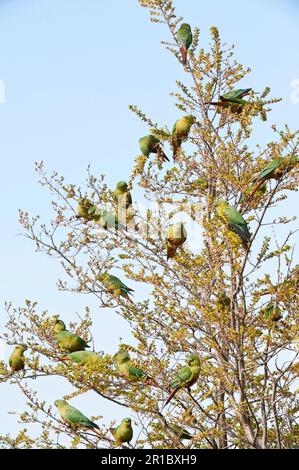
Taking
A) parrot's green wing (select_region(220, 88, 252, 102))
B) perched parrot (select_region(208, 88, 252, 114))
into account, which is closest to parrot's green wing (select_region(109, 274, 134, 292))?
perched parrot (select_region(208, 88, 252, 114))

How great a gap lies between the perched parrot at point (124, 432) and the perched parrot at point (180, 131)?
9.08 ft

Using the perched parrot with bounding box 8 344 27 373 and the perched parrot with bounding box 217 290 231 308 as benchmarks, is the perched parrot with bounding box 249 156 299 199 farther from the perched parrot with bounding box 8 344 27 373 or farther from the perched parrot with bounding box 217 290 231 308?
the perched parrot with bounding box 8 344 27 373

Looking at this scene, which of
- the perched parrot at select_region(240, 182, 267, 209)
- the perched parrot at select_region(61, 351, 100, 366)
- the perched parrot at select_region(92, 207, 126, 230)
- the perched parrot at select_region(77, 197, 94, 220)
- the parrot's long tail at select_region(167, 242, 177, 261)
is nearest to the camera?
the perched parrot at select_region(61, 351, 100, 366)

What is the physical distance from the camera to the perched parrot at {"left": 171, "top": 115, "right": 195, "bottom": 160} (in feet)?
20.3

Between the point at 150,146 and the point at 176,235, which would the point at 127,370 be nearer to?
the point at 176,235

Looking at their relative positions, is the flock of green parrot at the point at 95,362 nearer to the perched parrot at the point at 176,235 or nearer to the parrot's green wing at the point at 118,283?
the parrot's green wing at the point at 118,283

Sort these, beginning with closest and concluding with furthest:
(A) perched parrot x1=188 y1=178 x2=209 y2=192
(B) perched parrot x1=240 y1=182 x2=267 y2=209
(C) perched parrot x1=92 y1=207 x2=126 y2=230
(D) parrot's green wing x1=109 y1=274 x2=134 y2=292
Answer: (B) perched parrot x1=240 y1=182 x2=267 y2=209 → (D) parrot's green wing x1=109 y1=274 x2=134 y2=292 → (C) perched parrot x1=92 y1=207 x2=126 y2=230 → (A) perched parrot x1=188 y1=178 x2=209 y2=192

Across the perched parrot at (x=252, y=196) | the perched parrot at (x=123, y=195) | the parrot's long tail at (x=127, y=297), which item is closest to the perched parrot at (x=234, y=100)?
the perched parrot at (x=252, y=196)

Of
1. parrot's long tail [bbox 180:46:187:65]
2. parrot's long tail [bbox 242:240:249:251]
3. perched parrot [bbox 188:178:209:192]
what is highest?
parrot's long tail [bbox 180:46:187:65]

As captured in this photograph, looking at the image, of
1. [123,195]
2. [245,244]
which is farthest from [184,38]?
[245,244]

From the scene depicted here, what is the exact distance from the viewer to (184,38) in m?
6.36

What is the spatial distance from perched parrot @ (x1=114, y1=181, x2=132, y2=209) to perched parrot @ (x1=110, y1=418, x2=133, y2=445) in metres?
2.20

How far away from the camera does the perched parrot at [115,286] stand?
5.75 m
